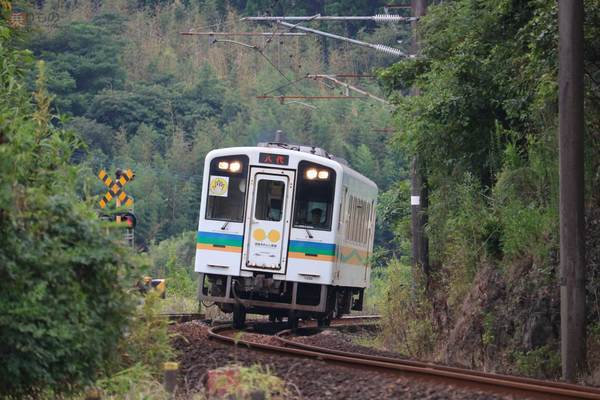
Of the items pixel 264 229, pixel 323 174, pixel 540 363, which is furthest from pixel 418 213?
pixel 540 363

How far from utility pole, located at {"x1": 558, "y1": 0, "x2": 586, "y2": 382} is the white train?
5.93 m

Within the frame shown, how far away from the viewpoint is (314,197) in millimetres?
18219

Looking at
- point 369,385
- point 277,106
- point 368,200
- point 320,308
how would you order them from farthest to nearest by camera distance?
point 277,106
point 368,200
point 320,308
point 369,385

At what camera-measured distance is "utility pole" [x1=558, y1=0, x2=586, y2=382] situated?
12625mm

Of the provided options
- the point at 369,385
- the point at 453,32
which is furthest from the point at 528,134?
the point at 369,385

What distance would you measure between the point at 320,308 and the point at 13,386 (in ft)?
35.4

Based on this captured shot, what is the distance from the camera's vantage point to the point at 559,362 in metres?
13.7

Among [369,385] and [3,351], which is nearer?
[3,351]

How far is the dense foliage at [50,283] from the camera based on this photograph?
733 cm

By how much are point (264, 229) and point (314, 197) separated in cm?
90

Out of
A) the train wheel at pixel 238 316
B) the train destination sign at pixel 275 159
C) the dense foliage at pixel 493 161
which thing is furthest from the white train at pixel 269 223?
the dense foliage at pixel 493 161

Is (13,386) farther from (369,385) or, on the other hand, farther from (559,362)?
(559,362)

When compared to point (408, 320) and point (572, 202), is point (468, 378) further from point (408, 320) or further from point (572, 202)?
point (408, 320)

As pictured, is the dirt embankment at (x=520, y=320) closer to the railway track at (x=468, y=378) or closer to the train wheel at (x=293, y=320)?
the railway track at (x=468, y=378)
